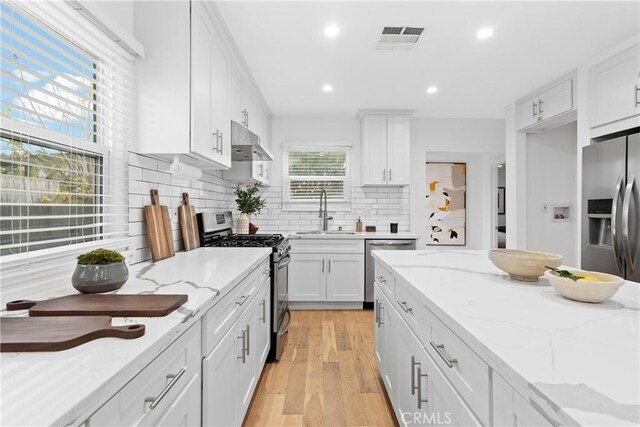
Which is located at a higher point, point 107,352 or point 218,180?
point 218,180

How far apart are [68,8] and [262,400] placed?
2207 millimetres

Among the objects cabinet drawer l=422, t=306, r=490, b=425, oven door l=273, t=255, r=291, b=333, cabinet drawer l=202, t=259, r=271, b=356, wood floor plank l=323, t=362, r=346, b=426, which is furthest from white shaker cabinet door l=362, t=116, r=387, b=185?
cabinet drawer l=422, t=306, r=490, b=425

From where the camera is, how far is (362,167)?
14.1 feet

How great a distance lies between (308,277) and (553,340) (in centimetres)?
323

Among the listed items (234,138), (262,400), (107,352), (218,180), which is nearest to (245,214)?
(218,180)

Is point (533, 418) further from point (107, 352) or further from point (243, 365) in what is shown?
point (243, 365)

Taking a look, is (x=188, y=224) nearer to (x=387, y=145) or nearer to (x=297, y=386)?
(x=297, y=386)

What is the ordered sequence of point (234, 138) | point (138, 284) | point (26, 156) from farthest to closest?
point (234, 138), point (138, 284), point (26, 156)

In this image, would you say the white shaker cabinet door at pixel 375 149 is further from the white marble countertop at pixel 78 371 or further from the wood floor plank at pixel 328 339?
the white marble countertop at pixel 78 371

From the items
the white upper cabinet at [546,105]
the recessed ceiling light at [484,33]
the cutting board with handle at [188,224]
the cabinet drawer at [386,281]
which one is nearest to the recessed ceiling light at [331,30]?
the recessed ceiling light at [484,33]

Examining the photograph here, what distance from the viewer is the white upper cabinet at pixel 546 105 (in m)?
3.18

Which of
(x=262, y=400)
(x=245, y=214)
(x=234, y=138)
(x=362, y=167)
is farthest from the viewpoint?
→ (x=362, y=167)

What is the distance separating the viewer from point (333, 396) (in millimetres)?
2074

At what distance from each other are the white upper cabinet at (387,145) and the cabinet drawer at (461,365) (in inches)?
128
